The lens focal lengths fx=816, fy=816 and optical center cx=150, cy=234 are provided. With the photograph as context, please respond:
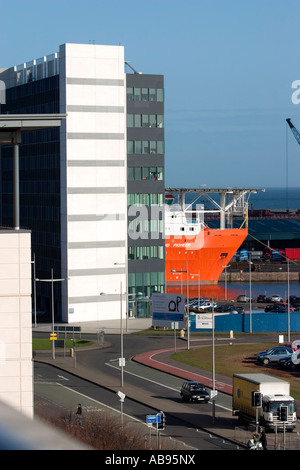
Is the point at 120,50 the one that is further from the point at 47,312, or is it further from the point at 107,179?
the point at 47,312

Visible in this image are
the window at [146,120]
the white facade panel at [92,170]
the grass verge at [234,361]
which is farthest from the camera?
the window at [146,120]

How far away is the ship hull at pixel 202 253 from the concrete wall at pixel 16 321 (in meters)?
80.8

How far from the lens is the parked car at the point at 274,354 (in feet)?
156

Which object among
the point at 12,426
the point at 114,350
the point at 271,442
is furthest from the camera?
the point at 114,350

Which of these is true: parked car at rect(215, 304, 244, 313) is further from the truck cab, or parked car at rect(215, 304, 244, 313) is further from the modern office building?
the truck cab

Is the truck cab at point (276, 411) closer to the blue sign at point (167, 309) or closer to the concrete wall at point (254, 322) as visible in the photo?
the blue sign at point (167, 309)

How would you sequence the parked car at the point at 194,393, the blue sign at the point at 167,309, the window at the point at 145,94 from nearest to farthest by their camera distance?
the parked car at the point at 194,393 < the blue sign at the point at 167,309 < the window at the point at 145,94

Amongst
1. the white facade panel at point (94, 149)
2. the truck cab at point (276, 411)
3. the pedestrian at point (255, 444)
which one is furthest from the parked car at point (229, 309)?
the pedestrian at point (255, 444)

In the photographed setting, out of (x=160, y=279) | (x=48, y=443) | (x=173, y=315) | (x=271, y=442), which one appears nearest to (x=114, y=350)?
(x=173, y=315)

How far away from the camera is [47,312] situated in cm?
7438

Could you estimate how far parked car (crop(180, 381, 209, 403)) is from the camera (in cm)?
3734

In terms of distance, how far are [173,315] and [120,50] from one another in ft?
79.5

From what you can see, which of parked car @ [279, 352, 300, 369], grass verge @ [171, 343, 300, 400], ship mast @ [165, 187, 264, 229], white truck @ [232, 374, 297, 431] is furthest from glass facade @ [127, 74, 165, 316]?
white truck @ [232, 374, 297, 431]

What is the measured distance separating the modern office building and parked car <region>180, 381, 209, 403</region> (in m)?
29.6
